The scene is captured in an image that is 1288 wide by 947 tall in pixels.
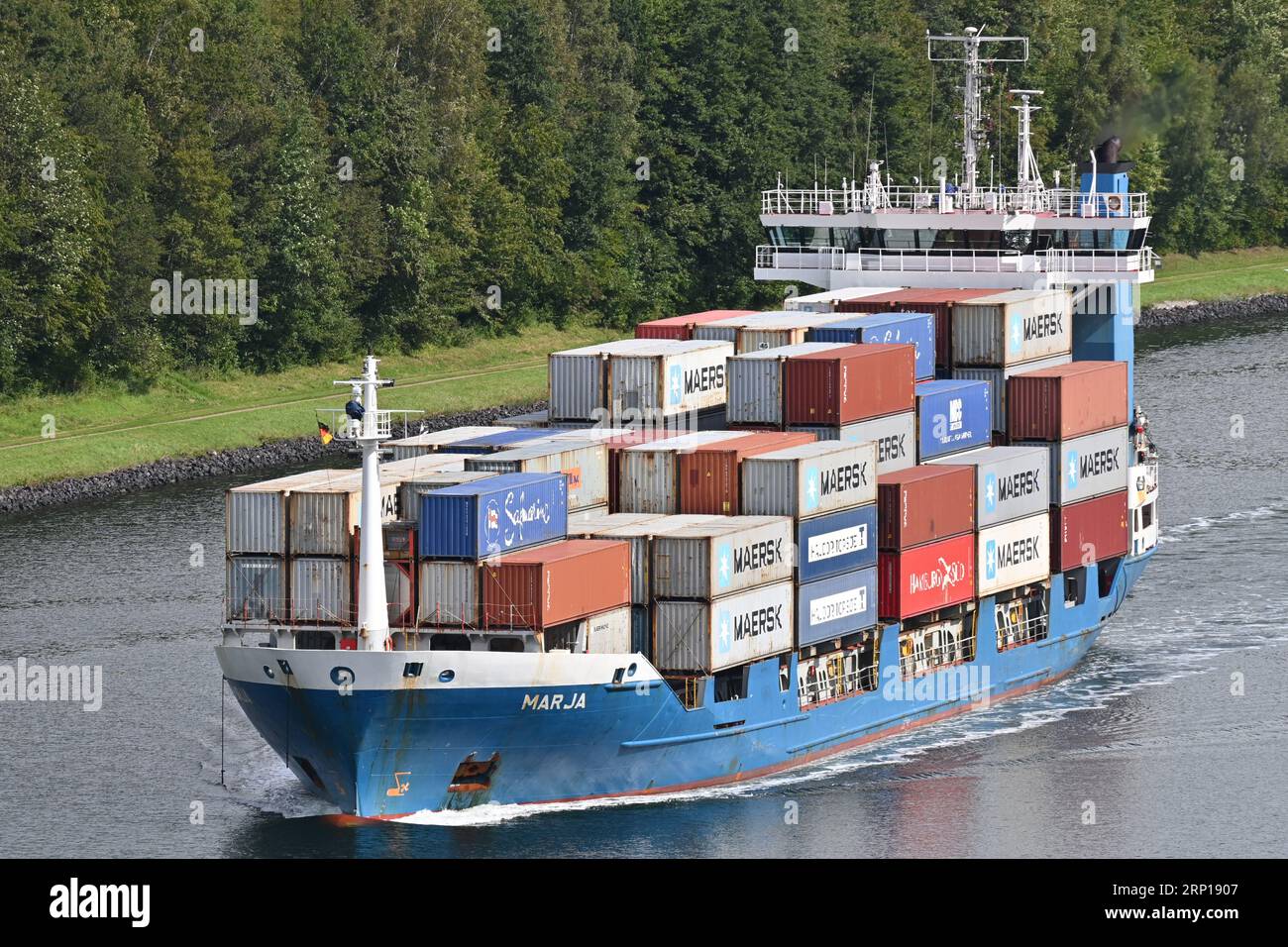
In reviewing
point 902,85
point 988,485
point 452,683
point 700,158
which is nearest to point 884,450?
point 988,485

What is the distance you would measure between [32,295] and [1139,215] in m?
47.3

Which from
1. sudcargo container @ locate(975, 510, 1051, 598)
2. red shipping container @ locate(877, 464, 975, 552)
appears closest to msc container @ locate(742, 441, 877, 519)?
red shipping container @ locate(877, 464, 975, 552)

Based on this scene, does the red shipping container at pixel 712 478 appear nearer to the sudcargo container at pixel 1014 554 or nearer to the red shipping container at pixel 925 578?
the red shipping container at pixel 925 578

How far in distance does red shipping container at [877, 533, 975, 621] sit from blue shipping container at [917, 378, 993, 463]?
269 cm

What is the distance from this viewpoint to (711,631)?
54688 millimetres

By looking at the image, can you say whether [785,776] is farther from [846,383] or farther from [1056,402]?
[1056,402]

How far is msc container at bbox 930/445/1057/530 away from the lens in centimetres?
6388

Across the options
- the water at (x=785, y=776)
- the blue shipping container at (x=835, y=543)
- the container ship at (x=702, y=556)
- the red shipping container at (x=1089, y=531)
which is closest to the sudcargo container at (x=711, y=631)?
the container ship at (x=702, y=556)

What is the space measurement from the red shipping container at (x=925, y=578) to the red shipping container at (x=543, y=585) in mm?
10467

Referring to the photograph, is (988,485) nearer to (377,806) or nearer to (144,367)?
(377,806)

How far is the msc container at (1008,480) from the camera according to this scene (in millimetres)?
63875

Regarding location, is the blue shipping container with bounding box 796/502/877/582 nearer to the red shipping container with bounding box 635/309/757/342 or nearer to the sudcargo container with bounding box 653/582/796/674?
the sudcargo container with bounding box 653/582/796/674

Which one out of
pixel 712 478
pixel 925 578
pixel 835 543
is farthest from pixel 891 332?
pixel 712 478

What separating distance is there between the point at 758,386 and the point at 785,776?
989 centimetres
